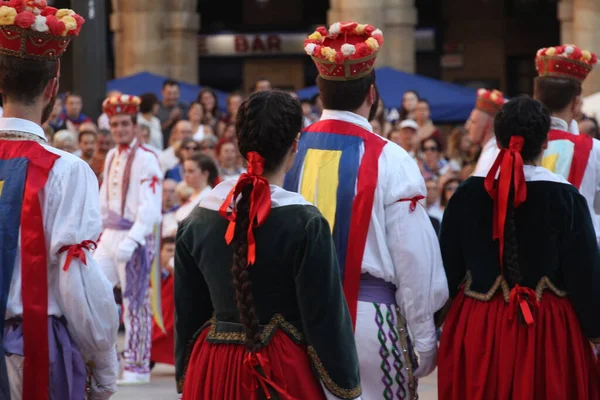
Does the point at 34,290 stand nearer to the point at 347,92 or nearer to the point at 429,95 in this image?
the point at 347,92

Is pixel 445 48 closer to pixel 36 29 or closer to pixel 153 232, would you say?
pixel 153 232

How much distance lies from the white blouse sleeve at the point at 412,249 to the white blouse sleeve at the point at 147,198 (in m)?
4.45

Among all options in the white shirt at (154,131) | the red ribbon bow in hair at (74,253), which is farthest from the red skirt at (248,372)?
the white shirt at (154,131)

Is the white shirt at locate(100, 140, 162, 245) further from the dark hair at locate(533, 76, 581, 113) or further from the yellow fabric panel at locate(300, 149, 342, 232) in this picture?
the yellow fabric panel at locate(300, 149, 342, 232)

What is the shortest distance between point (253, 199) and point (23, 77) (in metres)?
0.93

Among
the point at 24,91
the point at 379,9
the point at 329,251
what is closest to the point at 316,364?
the point at 329,251

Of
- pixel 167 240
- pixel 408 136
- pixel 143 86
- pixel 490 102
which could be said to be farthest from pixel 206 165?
pixel 143 86

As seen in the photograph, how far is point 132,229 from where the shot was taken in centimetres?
978

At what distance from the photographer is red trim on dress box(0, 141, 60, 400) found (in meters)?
4.50

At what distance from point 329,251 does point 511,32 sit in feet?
88.7

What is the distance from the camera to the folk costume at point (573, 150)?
7.17 metres

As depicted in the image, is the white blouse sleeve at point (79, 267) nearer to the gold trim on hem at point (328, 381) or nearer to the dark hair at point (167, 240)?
the gold trim on hem at point (328, 381)

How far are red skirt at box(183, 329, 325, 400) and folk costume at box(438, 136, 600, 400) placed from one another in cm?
180

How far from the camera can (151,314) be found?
34.5 feet
